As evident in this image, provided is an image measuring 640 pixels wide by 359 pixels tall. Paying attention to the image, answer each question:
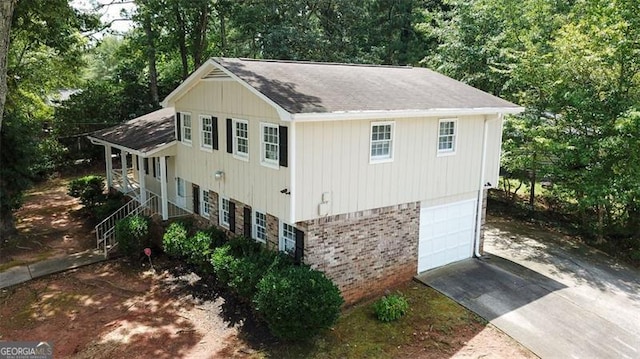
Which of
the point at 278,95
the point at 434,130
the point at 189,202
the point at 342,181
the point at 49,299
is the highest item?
the point at 278,95

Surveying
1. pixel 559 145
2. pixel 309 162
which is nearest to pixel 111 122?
pixel 309 162

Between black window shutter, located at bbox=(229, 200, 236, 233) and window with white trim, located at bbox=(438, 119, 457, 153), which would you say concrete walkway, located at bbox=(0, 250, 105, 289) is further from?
window with white trim, located at bbox=(438, 119, 457, 153)

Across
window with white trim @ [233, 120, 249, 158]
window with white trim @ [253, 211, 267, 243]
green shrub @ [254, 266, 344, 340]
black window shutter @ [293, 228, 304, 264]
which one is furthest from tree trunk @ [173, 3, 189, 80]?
green shrub @ [254, 266, 344, 340]

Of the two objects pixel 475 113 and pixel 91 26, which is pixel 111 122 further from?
pixel 475 113

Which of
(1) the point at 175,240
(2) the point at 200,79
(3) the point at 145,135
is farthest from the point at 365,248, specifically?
(3) the point at 145,135

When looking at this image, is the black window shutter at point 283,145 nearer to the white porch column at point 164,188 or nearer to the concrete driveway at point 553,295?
the concrete driveway at point 553,295

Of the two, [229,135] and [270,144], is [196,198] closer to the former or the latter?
[229,135]

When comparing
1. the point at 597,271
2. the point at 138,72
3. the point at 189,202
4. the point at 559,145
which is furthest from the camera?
the point at 138,72

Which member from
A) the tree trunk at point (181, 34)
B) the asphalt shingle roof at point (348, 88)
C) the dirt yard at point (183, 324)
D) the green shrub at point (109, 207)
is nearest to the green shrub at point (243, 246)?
the dirt yard at point (183, 324)
